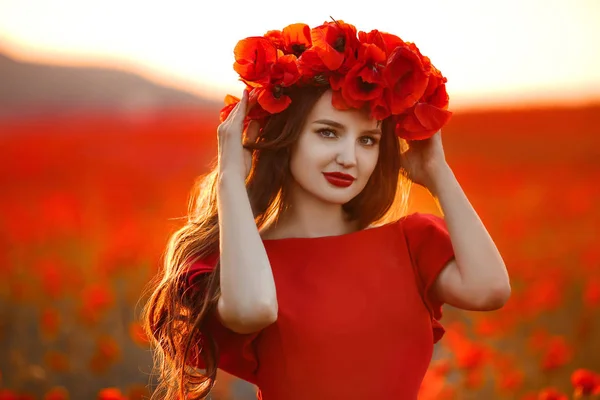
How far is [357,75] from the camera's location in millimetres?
1896

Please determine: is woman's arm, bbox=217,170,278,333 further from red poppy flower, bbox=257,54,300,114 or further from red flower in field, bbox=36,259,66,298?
red flower in field, bbox=36,259,66,298

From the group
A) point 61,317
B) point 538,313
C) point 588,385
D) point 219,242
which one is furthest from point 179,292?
point 538,313

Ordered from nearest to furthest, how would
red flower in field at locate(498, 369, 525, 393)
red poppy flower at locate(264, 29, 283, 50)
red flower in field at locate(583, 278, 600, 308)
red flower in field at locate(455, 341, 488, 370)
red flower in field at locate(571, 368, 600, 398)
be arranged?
red poppy flower at locate(264, 29, 283, 50)
red flower in field at locate(571, 368, 600, 398)
red flower in field at locate(455, 341, 488, 370)
red flower in field at locate(498, 369, 525, 393)
red flower in field at locate(583, 278, 600, 308)

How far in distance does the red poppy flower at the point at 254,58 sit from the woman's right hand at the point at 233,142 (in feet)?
0.14

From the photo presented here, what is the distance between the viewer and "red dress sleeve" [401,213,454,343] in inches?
76.6

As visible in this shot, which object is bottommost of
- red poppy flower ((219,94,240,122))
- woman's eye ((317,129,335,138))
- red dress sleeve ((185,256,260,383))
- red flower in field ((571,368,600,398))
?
red flower in field ((571,368,600,398))

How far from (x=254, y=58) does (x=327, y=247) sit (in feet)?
1.38

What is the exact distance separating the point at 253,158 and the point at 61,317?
5.77 ft

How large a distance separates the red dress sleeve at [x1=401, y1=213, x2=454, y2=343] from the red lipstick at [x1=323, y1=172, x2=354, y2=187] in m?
0.18

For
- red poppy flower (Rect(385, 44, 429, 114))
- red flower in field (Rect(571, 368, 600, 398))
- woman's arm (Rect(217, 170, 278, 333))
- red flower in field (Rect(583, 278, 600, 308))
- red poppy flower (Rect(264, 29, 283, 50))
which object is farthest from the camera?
red flower in field (Rect(583, 278, 600, 308))

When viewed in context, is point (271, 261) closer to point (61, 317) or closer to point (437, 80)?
point (437, 80)

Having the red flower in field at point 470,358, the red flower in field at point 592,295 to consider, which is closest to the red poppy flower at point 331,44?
the red flower in field at point 470,358

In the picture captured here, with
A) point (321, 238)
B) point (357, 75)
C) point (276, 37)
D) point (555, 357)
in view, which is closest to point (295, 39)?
point (276, 37)

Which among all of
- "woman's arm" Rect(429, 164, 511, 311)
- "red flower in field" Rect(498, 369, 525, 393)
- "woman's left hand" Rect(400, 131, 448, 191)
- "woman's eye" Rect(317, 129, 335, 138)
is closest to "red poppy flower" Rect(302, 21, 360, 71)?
A: "woman's eye" Rect(317, 129, 335, 138)
